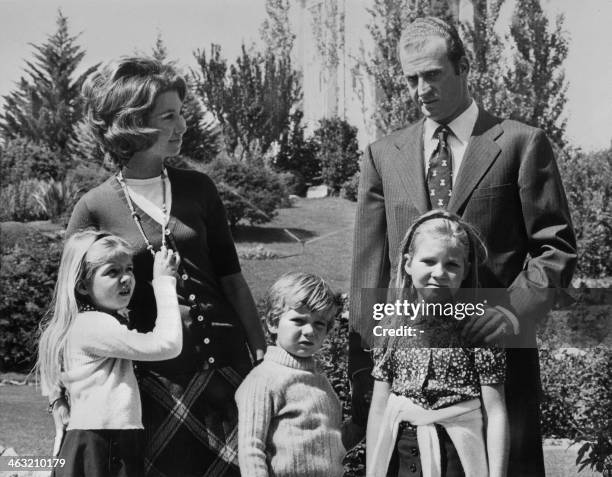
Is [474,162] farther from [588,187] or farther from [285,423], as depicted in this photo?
[588,187]

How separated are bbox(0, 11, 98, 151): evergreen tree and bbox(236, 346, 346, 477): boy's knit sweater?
19.3 feet

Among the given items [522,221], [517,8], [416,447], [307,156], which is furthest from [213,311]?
[517,8]

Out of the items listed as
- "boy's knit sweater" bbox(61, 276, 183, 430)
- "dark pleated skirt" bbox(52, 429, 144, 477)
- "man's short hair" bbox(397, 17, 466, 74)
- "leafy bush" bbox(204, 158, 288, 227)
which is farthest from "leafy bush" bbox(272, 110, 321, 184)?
"dark pleated skirt" bbox(52, 429, 144, 477)

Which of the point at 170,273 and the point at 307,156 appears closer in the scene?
the point at 170,273

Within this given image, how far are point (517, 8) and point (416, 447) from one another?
6752 mm

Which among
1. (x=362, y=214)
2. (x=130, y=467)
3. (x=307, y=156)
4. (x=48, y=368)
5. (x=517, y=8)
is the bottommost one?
(x=130, y=467)

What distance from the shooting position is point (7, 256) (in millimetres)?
8211

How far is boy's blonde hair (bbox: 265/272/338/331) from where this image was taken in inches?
109

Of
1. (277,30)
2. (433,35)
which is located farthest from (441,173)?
(277,30)

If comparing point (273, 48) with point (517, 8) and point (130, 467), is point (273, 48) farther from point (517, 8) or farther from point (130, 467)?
point (130, 467)

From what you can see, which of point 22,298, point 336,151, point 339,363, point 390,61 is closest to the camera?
point 339,363

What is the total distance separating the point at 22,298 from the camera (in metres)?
8.08

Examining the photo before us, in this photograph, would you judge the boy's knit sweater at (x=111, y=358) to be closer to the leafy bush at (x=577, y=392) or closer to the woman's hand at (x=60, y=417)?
the woman's hand at (x=60, y=417)

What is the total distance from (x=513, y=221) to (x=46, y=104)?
22.5ft
